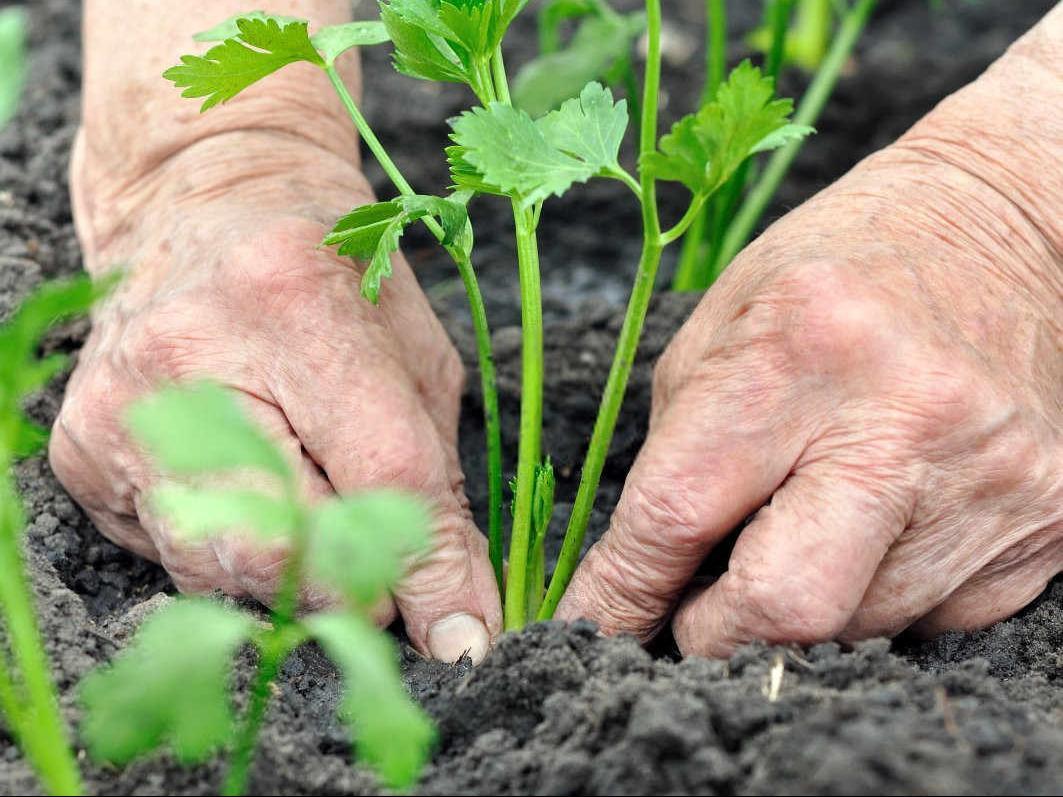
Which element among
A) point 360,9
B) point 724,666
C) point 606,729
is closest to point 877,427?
point 724,666

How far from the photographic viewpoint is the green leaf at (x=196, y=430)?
853 mm

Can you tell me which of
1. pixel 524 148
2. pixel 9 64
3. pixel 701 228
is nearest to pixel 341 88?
pixel 524 148

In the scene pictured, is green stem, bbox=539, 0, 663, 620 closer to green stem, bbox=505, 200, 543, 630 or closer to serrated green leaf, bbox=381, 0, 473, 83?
green stem, bbox=505, 200, 543, 630

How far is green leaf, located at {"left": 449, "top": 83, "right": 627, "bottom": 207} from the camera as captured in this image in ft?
4.09

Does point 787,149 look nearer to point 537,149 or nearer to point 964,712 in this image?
point 537,149

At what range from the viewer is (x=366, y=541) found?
34.7 inches

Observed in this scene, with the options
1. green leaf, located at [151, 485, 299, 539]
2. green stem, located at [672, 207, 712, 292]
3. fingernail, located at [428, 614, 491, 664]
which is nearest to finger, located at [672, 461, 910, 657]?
fingernail, located at [428, 614, 491, 664]

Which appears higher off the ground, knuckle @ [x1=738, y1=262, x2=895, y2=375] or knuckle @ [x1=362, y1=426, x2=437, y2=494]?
knuckle @ [x1=738, y1=262, x2=895, y2=375]

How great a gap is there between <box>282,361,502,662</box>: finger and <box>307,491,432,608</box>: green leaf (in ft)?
2.07

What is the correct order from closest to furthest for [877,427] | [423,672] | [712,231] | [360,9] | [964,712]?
[964,712], [877,427], [423,672], [712,231], [360,9]

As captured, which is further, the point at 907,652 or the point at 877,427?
the point at 907,652

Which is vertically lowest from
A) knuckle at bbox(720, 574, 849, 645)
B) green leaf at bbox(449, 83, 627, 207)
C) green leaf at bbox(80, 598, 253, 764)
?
knuckle at bbox(720, 574, 849, 645)

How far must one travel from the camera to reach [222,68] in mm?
1416

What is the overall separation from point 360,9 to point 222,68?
6.95 ft
